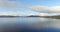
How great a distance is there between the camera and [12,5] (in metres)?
1.90

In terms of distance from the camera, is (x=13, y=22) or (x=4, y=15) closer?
(x=4, y=15)

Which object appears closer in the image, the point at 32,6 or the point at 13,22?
the point at 32,6

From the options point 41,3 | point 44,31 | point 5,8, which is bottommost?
point 44,31

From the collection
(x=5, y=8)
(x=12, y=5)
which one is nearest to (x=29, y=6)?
(x=12, y=5)

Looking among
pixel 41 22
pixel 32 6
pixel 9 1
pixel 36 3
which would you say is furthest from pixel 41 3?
pixel 9 1

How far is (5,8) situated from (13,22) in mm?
547

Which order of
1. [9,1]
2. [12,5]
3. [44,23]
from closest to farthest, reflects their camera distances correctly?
[9,1], [12,5], [44,23]

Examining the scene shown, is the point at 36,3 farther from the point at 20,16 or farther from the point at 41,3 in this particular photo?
the point at 20,16

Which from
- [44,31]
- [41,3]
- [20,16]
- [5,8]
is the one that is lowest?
[44,31]

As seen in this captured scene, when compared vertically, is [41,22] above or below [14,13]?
below

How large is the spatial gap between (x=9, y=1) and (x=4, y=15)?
0.39 m

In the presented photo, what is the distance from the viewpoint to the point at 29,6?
195cm

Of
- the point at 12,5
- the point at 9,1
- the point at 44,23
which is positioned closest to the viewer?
the point at 9,1

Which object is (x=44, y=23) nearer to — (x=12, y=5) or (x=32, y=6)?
(x=32, y=6)
